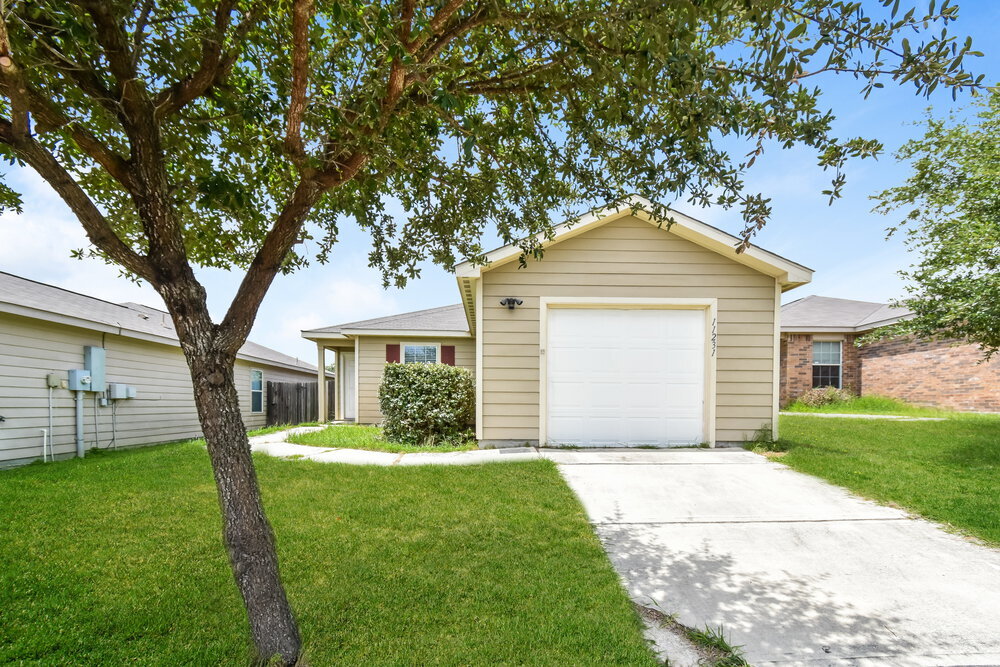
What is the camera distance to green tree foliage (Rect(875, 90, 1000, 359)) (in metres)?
6.68

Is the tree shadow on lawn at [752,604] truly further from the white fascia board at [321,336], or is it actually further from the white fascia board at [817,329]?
the white fascia board at [817,329]

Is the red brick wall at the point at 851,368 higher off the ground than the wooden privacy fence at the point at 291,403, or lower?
higher

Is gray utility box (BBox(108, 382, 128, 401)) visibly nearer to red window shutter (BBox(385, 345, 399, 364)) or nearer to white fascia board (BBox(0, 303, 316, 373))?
white fascia board (BBox(0, 303, 316, 373))

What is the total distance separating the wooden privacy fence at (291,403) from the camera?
47.9 feet

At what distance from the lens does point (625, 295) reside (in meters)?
7.11

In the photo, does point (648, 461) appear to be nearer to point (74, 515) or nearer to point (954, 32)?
point (954, 32)

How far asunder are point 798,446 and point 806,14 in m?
6.71

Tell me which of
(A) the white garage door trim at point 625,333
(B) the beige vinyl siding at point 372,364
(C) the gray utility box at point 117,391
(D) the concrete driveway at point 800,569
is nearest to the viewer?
(D) the concrete driveway at point 800,569

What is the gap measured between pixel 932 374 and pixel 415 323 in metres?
15.0

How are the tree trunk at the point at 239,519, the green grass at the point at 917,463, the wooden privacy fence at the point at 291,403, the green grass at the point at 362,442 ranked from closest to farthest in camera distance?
the tree trunk at the point at 239,519 < the green grass at the point at 917,463 < the green grass at the point at 362,442 < the wooden privacy fence at the point at 291,403

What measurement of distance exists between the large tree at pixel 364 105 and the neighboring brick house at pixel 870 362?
13.4 meters

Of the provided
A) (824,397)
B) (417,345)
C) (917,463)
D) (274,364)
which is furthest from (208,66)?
(824,397)

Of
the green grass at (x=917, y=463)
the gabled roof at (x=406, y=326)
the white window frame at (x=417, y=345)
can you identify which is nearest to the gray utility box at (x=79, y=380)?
the gabled roof at (x=406, y=326)

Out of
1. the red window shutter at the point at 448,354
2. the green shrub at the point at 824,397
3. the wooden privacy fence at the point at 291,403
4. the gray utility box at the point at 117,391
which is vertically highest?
the red window shutter at the point at 448,354
